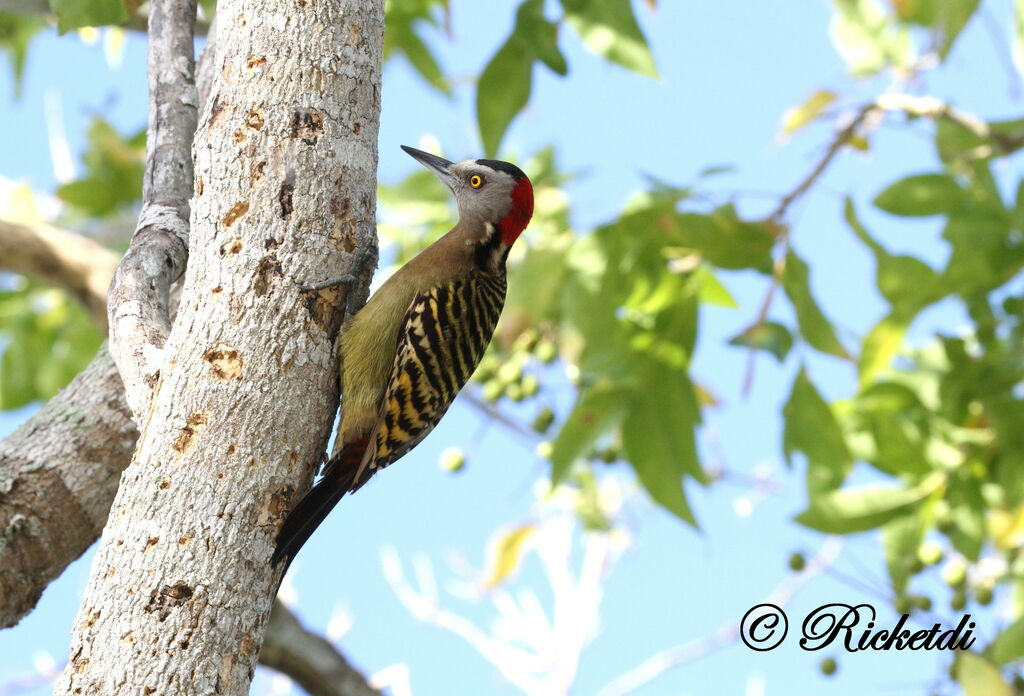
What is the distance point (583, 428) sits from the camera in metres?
4.17

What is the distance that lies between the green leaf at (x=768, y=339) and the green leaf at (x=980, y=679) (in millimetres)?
1166

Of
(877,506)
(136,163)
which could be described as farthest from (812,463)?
(136,163)

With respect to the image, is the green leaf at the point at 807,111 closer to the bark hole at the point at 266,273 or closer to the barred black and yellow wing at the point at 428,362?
the barred black and yellow wing at the point at 428,362

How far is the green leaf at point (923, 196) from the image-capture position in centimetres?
424

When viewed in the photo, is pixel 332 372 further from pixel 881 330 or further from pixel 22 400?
pixel 22 400

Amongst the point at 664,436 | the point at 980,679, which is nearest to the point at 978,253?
the point at 664,436

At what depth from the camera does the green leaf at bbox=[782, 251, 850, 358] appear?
4145mm

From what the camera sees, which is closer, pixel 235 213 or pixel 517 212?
pixel 235 213

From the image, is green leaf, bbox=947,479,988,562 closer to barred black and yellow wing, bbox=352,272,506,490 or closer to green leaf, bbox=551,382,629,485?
green leaf, bbox=551,382,629,485

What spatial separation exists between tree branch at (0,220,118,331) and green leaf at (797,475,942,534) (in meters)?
2.90

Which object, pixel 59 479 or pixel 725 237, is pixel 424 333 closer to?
pixel 59 479

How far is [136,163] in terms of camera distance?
629 cm

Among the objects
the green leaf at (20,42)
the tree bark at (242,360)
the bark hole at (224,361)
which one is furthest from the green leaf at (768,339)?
the green leaf at (20,42)

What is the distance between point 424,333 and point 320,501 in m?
1.05
